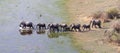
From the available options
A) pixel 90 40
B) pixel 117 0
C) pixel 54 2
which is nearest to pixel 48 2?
pixel 54 2

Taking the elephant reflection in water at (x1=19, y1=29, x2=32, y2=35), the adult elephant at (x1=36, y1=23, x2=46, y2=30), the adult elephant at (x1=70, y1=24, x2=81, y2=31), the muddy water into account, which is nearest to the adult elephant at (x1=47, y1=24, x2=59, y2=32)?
the adult elephant at (x1=36, y1=23, x2=46, y2=30)

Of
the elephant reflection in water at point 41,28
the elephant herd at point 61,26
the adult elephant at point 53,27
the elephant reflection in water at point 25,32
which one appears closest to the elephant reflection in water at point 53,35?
the adult elephant at point 53,27

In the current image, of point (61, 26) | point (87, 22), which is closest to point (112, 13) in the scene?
point (87, 22)

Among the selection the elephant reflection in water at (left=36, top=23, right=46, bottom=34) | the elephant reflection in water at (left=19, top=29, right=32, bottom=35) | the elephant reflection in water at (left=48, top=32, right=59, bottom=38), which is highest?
the elephant reflection in water at (left=36, top=23, right=46, bottom=34)

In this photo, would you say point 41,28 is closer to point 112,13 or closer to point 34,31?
point 34,31

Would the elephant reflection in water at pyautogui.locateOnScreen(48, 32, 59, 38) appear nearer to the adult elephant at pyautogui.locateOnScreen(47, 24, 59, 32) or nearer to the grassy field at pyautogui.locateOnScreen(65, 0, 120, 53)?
the adult elephant at pyautogui.locateOnScreen(47, 24, 59, 32)

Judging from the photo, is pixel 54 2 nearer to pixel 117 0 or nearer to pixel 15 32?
pixel 117 0

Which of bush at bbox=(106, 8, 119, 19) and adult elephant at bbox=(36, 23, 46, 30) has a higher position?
bush at bbox=(106, 8, 119, 19)
